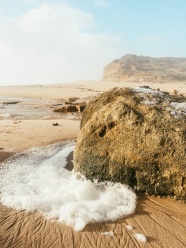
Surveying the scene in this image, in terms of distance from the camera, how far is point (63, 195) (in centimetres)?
364

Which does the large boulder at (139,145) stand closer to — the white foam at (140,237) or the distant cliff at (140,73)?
the white foam at (140,237)

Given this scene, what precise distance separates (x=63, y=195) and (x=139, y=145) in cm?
118

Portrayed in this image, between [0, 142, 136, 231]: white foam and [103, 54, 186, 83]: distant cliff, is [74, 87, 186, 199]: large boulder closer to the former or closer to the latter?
[0, 142, 136, 231]: white foam

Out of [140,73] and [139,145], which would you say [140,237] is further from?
[140,73]

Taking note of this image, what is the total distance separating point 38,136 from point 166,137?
13.6ft

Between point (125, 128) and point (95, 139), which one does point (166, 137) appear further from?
point (95, 139)

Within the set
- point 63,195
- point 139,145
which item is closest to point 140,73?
point 139,145

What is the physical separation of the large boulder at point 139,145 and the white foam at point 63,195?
20cm

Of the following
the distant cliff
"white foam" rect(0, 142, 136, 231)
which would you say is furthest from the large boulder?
the distant cliff

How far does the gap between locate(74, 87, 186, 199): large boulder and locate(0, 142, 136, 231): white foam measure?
0.20 meters

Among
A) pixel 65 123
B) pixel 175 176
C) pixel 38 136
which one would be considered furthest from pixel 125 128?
pixel 65 123

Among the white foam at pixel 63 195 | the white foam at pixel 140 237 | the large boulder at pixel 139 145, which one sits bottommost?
the white foam at pixel 140 237

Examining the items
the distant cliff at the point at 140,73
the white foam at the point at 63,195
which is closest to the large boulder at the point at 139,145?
the white foam at the point at 63,195

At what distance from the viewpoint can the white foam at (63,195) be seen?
10.6ft
